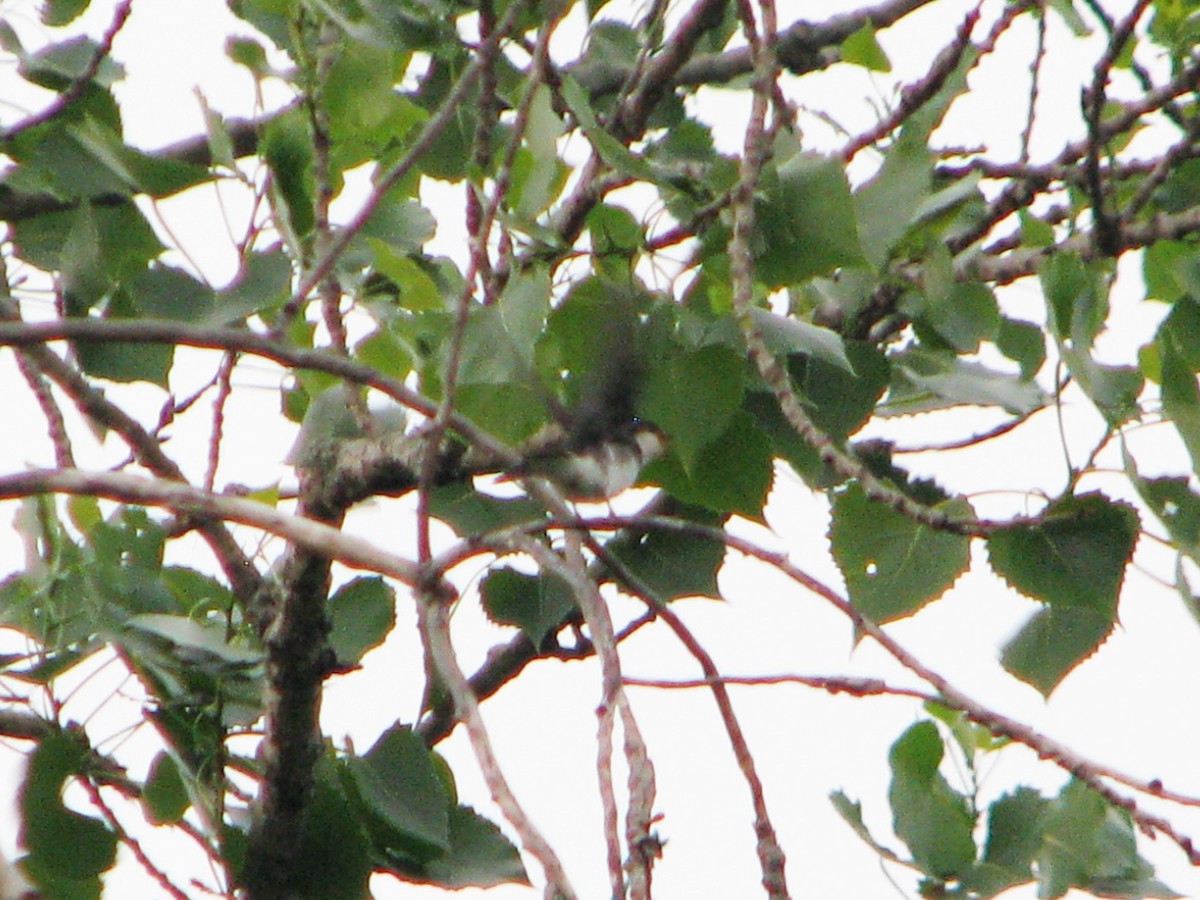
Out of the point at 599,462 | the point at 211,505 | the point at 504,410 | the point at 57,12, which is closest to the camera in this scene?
the point at 211,505

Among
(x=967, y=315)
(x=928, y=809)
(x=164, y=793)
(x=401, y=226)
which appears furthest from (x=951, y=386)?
(x=164, y=793)

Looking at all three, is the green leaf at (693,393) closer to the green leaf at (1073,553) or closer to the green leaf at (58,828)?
the green leaf at (1073,553)

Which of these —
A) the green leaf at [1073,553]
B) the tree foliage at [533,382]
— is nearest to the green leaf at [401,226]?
the tree foliage at [533,382]

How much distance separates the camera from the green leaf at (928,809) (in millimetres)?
1125

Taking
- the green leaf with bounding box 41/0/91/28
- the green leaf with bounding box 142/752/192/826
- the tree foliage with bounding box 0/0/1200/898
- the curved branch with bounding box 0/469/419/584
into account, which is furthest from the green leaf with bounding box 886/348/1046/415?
the green leaf with bounding box 41/0/91/28

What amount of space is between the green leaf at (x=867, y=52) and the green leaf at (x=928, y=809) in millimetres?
515

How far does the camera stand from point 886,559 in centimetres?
105

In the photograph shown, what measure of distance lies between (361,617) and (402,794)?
0.51 ft

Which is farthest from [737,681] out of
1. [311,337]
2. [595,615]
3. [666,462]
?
[311,337]

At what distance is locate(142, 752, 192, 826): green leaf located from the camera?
120cm

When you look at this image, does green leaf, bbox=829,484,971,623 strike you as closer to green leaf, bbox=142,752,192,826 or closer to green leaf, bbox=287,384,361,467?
green leaf, bbox=287,384,361,467

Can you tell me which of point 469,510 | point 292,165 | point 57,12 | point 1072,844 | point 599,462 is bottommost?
point 1072,844

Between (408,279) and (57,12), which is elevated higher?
(57,12)

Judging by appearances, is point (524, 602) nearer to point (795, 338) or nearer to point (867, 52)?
point (795, 338)
